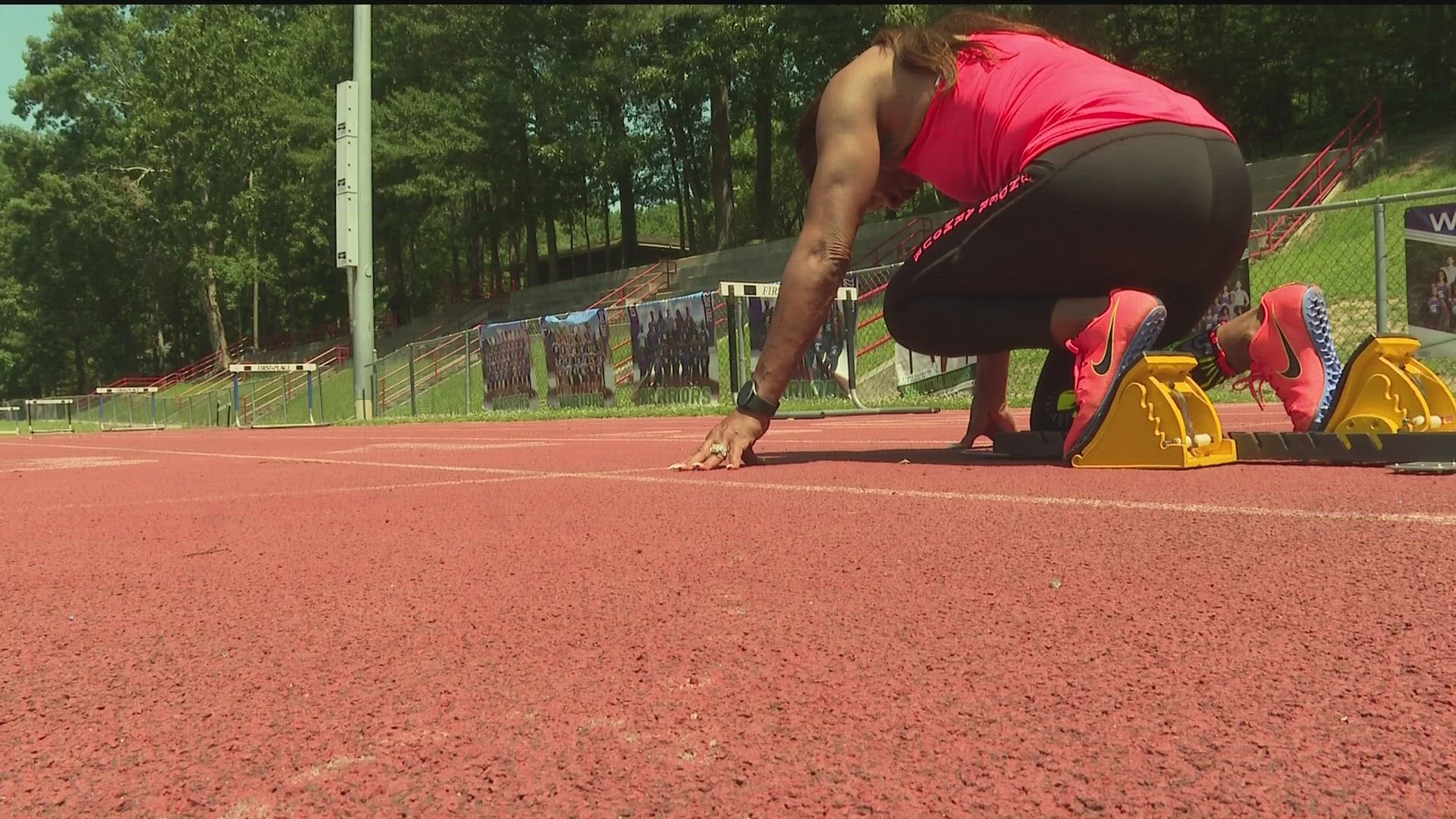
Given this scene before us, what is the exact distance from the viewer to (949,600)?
173 cm

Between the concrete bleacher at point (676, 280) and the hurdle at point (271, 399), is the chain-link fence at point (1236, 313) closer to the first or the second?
the hurdle at point (271, 399)

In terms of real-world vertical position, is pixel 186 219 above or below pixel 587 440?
above

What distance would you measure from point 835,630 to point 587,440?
246 inches

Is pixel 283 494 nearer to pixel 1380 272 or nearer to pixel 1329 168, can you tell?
pixel 1380 272

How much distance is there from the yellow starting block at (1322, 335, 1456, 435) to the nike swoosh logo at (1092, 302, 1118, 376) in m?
0.66

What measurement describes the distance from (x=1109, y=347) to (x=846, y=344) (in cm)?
1057

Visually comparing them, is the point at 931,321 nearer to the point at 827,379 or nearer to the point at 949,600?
the point at 949,600

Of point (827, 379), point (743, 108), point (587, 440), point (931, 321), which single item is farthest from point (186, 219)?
point (931, 321)

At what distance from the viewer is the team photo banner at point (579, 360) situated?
17.9 m

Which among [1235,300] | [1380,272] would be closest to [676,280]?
[1235,300]

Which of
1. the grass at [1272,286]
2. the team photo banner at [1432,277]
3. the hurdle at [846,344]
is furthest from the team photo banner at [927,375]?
the team photo banner at [1432,277]

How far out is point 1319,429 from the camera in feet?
11.0

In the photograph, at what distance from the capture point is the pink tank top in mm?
3260

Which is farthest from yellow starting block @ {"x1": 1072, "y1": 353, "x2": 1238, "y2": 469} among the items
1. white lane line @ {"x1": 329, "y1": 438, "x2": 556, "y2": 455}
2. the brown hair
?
white lane line @ {"x1": 329, "y1": 438, "x2": 556, "y2": 455}
